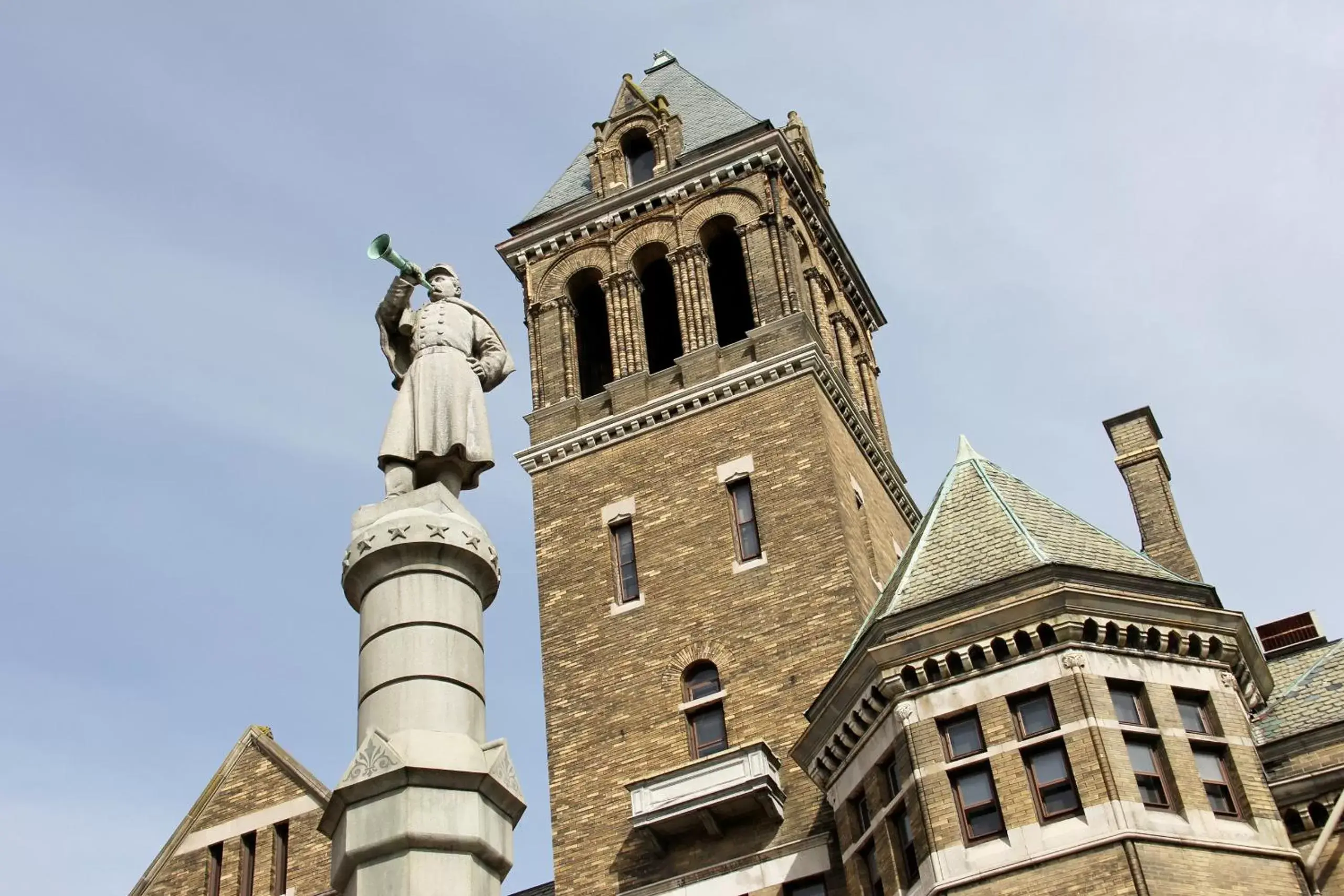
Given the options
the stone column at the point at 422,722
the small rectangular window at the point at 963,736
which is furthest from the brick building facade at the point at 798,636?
the stone column at the point at 422,722

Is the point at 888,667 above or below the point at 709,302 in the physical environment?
below

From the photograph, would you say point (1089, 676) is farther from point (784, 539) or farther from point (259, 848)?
point (259, 848)

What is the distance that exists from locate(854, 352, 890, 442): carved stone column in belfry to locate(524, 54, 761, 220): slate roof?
649cm

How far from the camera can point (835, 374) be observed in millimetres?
37031

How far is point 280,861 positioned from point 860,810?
9.79m

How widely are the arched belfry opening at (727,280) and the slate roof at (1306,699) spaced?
1546 centimetres

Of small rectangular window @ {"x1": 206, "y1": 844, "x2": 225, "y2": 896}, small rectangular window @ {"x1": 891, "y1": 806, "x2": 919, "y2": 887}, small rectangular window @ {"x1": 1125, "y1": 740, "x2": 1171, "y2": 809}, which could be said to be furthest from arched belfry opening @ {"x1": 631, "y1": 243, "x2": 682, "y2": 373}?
small rectangular window @ {"x1": 1125, "y1": 740, "x2": 1171, "y2": 809}

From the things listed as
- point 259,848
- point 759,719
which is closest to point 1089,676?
point 759,719

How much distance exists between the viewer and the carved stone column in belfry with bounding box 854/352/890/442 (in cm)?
4191

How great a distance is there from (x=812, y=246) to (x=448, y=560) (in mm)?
29602

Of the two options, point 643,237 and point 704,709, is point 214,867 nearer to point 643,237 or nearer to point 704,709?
point 704,709

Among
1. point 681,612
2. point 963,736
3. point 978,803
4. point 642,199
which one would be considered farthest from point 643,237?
point 978,803

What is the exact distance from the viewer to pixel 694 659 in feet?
107

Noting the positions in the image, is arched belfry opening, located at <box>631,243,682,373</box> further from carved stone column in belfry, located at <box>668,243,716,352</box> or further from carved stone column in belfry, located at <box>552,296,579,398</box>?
carved stone column in belfry, located at <box>552,296,579,398</box>
